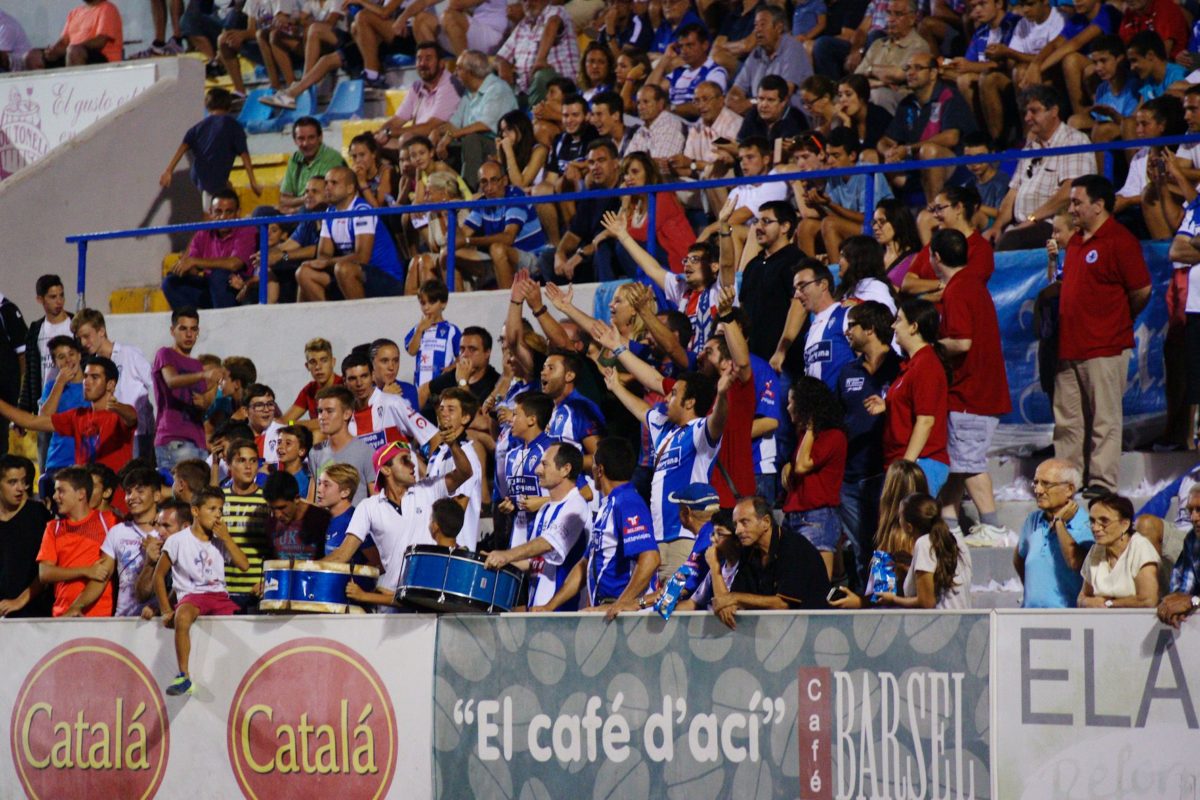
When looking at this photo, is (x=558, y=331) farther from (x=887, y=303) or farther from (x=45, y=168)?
(x=45, y=168)

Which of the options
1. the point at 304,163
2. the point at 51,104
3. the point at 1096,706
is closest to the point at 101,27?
the point at 51,104

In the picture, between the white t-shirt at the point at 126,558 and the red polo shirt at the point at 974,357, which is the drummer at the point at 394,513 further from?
the red polo shirt at the point at 974,357

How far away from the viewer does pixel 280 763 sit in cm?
912

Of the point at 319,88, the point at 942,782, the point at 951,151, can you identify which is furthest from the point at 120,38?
the point at 942,782

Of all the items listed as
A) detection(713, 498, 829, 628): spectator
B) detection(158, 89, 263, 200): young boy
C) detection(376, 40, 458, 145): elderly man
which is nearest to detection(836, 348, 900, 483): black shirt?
detection(713, 498, 829, 628): spectator

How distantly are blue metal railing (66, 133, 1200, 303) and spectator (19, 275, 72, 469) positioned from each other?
0.56 metres

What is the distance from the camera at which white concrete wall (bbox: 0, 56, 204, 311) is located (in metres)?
15.5

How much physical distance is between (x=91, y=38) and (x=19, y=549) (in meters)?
8.78

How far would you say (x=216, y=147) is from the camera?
16.1 meters

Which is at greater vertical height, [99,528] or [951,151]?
[951,151]

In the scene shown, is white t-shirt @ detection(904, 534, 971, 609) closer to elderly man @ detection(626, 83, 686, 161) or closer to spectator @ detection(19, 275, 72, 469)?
elderly man @ detection(626, 83, 686, 161)

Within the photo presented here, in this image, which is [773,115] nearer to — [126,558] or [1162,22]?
[1162,22]

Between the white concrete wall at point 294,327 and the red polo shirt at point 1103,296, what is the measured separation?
372 cm

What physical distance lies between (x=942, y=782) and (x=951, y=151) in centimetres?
573
